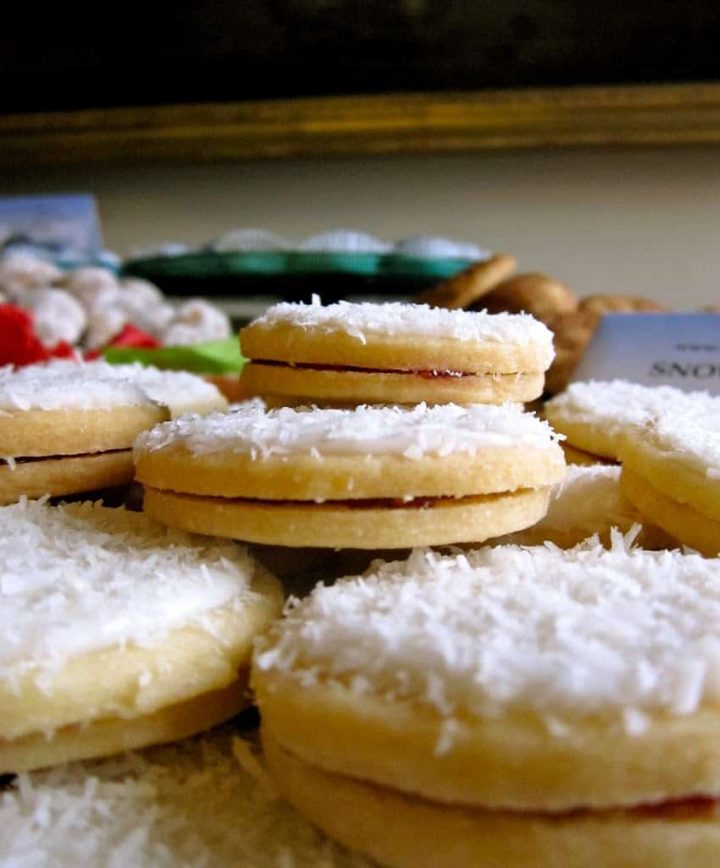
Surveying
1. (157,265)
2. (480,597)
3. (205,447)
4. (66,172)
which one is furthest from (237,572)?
(66,172)

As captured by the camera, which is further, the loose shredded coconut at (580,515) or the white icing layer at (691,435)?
the loose shredded coconut at (580,515)

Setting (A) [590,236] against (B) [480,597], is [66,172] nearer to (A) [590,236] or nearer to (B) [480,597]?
(A) [590,236]

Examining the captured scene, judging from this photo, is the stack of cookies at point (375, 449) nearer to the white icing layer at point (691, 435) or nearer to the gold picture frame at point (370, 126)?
the white icing layer at point (691, 435)

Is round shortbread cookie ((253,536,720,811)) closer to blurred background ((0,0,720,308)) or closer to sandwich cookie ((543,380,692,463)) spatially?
sandwich cookie ((543,380,692,463))

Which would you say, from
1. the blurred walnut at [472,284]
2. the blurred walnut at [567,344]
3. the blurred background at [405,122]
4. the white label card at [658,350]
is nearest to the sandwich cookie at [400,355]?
the white label card at [658,350]

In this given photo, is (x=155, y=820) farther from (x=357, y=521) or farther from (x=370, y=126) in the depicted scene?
(x=370, y=126)

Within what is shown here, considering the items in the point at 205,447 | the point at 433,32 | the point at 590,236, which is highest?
the point at 433,32
